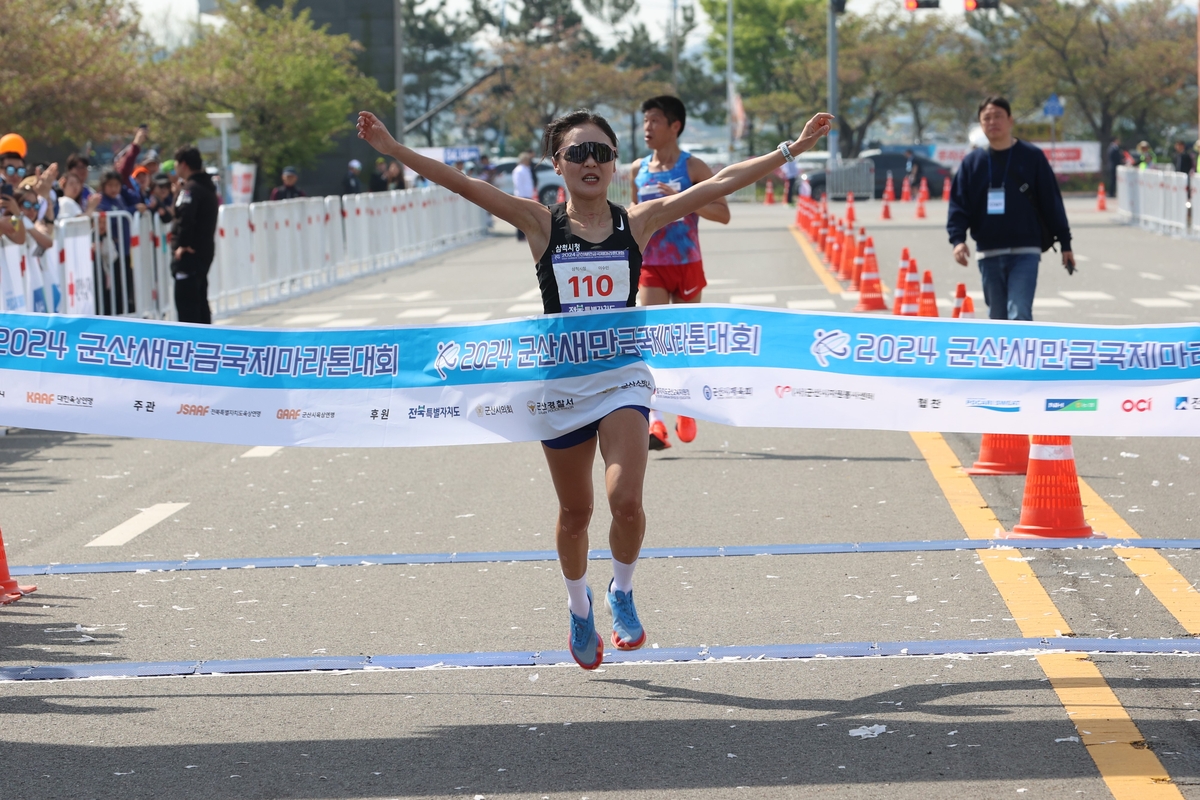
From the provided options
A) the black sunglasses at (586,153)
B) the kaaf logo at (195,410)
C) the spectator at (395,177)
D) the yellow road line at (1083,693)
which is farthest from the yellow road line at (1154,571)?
the spectator at (395,177)

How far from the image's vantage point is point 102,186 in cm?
1822

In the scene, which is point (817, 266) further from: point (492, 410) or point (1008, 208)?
point (492, 410)

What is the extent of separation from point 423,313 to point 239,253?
285 cm

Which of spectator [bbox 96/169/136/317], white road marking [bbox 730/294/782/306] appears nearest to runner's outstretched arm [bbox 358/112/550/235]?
spectator [bbox 96/169/136/317]

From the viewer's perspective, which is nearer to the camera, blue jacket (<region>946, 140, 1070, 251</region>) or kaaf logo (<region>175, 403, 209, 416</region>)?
kaaf logo (<region>175, 403, 209, 416</region>)

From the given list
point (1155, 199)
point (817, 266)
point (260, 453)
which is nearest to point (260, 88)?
point (817, 266)

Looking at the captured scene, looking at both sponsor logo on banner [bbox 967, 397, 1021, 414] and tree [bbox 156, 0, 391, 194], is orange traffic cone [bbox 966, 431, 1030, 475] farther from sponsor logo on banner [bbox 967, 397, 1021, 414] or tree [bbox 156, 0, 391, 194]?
tree [bbox 156, 0, 391, 194]

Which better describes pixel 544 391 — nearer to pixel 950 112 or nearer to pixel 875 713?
pixel 875 713

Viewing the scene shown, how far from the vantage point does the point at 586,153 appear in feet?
18.8

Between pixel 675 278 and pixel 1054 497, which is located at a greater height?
pixel 675 278

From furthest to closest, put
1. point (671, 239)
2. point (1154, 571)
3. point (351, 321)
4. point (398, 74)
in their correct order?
point (398, 74) → point (351, 321) → point (671, 239) → point (1154, 571)

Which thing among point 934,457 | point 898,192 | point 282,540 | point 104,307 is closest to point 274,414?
point 282,540

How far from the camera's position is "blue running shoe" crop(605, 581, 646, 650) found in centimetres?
582

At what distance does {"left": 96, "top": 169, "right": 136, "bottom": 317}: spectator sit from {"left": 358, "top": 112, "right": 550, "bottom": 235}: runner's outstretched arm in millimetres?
11318
